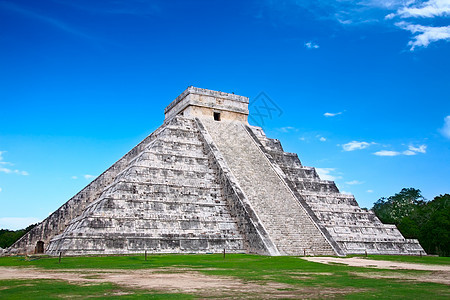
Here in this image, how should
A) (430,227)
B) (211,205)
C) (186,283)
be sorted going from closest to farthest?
(186,283) → (211,205) → (430,227)

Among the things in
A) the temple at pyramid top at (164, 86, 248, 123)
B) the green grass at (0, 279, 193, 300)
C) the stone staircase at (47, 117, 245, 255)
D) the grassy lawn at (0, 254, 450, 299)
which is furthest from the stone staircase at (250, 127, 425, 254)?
the green grass at (0, 279, 193, 300)

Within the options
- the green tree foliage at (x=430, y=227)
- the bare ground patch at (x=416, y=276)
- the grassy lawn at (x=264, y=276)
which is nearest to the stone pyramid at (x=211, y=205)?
the grassy lawn at (x=264, y=276)

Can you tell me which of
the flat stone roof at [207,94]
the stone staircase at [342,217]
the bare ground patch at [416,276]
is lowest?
the bare ground patch at [416,276]

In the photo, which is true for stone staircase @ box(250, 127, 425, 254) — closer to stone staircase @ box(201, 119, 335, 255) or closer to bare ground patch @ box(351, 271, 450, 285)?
stone staircase @ box(201, 119, 335, 255)

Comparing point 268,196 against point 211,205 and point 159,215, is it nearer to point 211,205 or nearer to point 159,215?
point 211,205

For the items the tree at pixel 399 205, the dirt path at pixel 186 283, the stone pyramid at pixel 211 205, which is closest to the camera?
the dirt path at pixel 186 283

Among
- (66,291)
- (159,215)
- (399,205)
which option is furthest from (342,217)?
(399,205)

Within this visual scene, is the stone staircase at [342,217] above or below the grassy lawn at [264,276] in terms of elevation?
above

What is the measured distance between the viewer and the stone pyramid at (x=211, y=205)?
1620 cm

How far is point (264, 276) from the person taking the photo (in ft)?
32.5

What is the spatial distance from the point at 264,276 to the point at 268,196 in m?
9.68

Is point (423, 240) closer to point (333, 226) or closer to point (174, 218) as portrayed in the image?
point (333, 226)

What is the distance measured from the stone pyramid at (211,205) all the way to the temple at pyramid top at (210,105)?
67 mm

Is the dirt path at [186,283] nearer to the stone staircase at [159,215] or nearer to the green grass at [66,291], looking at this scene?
the green grass at [66,291]
